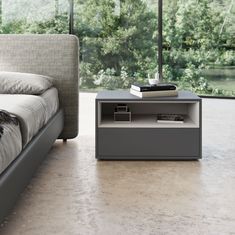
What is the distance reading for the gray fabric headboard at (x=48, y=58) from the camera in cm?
386

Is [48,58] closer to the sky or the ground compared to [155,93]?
closer to the sky

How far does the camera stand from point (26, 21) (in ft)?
23.1

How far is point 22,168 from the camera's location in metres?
2.28

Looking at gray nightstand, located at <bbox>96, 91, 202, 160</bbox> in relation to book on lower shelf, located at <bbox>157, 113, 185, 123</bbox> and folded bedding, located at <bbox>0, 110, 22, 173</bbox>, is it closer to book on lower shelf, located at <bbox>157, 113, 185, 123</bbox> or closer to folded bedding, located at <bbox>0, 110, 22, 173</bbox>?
book on lower shelf, located at <bbox>157, 113, 185, 123</bbox>

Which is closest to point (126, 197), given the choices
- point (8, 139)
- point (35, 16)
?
point (8, 139)

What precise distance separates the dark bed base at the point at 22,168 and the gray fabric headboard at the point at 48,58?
24.1 inches

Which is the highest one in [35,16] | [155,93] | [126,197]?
[35,16]

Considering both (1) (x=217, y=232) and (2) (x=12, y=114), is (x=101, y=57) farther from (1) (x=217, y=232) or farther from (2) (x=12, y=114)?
(1) (x=217, y=232)

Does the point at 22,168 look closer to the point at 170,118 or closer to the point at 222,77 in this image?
the point at 170,118

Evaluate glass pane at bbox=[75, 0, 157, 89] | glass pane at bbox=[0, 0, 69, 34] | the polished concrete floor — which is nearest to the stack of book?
the polished concrete floor

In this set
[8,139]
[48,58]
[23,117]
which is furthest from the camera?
[48,58]

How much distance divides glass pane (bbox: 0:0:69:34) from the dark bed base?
394 cm

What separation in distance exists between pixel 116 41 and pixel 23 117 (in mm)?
4421

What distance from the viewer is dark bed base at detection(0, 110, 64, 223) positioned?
6.42 feet
